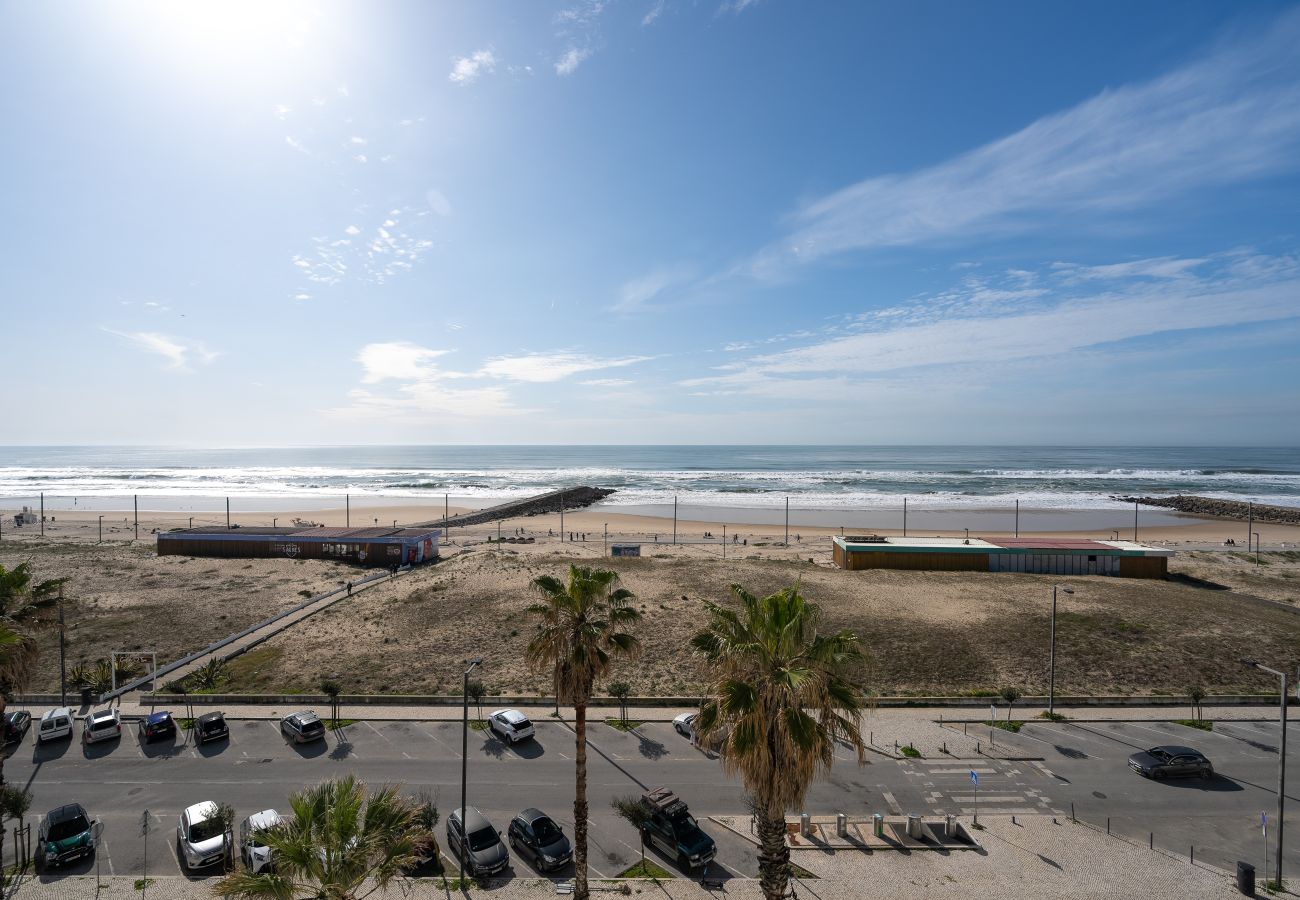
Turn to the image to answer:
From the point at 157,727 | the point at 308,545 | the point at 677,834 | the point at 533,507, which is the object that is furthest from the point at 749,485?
the point at 677,834

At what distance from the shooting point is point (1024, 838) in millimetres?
20031

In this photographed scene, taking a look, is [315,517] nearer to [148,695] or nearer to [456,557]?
[456,557]

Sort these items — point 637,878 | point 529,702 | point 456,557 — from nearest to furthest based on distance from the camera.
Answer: point 637,878
point 529,702
point 456,557

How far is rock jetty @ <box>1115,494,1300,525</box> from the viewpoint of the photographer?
311 ft

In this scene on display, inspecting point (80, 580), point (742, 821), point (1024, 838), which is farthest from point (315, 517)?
point (1024, 838)

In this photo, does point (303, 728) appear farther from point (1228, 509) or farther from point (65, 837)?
point (1228, 509)

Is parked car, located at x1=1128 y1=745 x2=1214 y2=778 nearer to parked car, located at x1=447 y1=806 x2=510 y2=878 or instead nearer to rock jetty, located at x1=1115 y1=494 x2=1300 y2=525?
parked car, located at x1=447 y1=806 x2=510 y2=878

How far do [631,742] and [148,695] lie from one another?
25282mm

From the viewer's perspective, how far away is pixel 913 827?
784 inches

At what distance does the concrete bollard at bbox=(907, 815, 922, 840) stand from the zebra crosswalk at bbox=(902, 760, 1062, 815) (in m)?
2.00

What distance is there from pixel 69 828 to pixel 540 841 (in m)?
14.9

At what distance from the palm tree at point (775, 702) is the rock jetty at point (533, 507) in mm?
81142

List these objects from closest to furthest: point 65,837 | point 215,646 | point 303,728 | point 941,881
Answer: point 941,881 < point 65,837 < point 303,728 < point 215,646

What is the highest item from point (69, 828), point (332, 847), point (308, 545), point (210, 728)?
point (332, 847)
